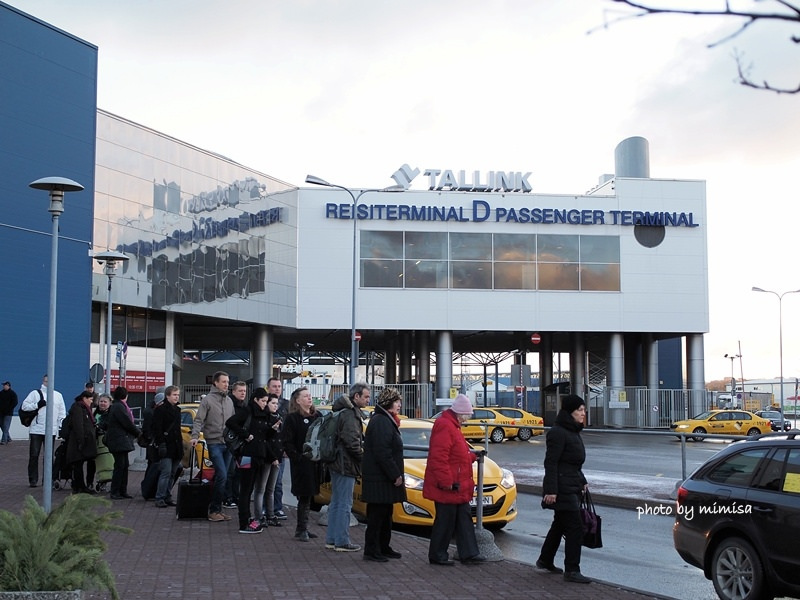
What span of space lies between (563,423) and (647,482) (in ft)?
34.3

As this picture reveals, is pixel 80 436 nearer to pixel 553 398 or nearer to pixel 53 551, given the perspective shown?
pixel 53 551

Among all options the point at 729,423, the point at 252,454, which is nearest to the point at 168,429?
the point at 252,454

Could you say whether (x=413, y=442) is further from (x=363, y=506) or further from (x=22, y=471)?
(x=22, y=471)

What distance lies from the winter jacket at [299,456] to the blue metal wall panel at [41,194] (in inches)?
866

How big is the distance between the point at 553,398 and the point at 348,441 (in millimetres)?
41408

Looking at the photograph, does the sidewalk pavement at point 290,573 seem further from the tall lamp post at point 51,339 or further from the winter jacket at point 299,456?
the tall lamp post at point 51,339

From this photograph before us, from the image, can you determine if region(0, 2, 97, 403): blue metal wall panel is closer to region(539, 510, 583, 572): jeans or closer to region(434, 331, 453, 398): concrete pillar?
region(434, 331, 453, 398): concrete pillar

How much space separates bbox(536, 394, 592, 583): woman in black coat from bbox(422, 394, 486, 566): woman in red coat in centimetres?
92

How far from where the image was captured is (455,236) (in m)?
47.8

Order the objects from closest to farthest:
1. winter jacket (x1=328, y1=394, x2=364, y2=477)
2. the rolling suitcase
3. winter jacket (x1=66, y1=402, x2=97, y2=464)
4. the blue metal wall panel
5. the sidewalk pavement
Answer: the sidewalk pavement, winter jacket (x1=328, y1=394, x2=364, y2=477), the rolling suitcase, winter jacket (x1=66, y1=402, x2=97, y2=464), the blue metal wall panel

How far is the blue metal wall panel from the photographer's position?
1210 inches

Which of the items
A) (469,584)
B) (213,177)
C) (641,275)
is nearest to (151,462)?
(469,584)

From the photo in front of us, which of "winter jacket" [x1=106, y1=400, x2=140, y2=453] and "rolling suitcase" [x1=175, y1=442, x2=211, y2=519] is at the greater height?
"winter jacket" [x1=106, y1=400, x2=140, y2=453]

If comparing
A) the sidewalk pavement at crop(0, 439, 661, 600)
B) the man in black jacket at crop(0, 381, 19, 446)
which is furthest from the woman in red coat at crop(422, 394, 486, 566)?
the man in black jacket at crop(0, 381, 19, 446)
